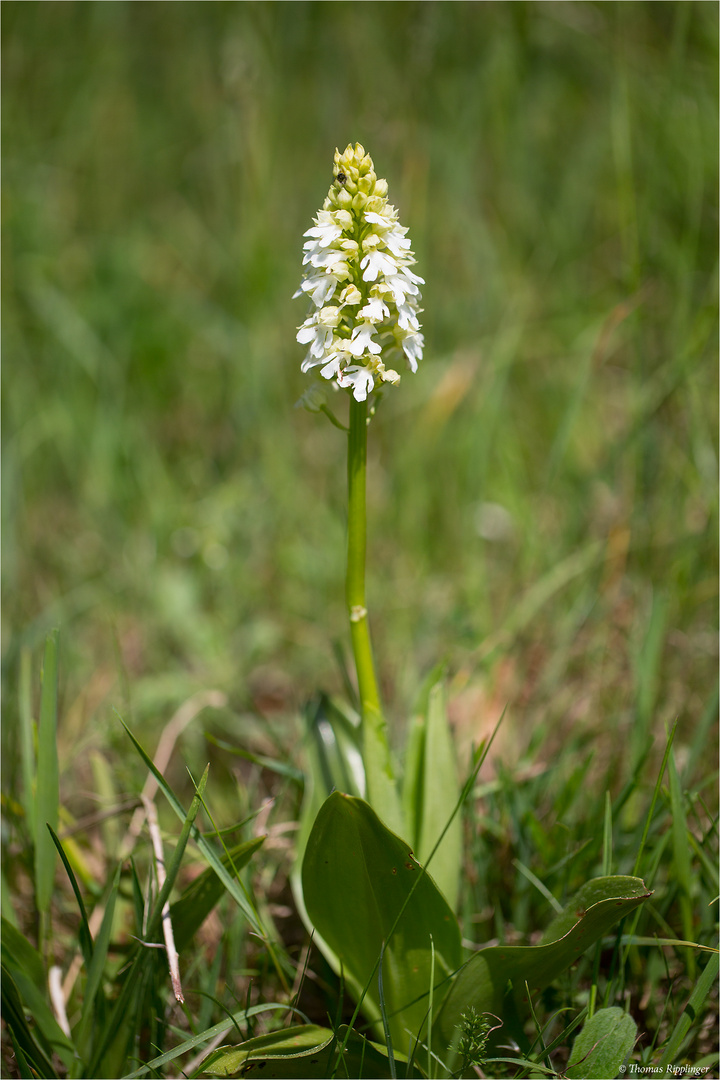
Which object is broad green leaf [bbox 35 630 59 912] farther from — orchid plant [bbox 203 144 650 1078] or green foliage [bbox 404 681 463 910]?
green foliage [bbox 404 681 463 910]

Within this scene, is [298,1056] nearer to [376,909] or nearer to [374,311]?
[376,909]

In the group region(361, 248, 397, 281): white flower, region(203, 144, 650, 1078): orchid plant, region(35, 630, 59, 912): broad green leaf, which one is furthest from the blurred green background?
region(361, 248, 397, 281): white flower

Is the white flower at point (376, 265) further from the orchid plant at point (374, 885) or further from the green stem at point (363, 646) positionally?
the green stem at point (363, 646)

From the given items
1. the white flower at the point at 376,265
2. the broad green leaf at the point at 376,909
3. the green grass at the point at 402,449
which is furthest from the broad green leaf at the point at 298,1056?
the white flower at the point at 376,265

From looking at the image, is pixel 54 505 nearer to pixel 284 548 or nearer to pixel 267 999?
pixel 284 548

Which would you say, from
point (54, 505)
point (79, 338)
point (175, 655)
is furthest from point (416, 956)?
point (79, 338)
